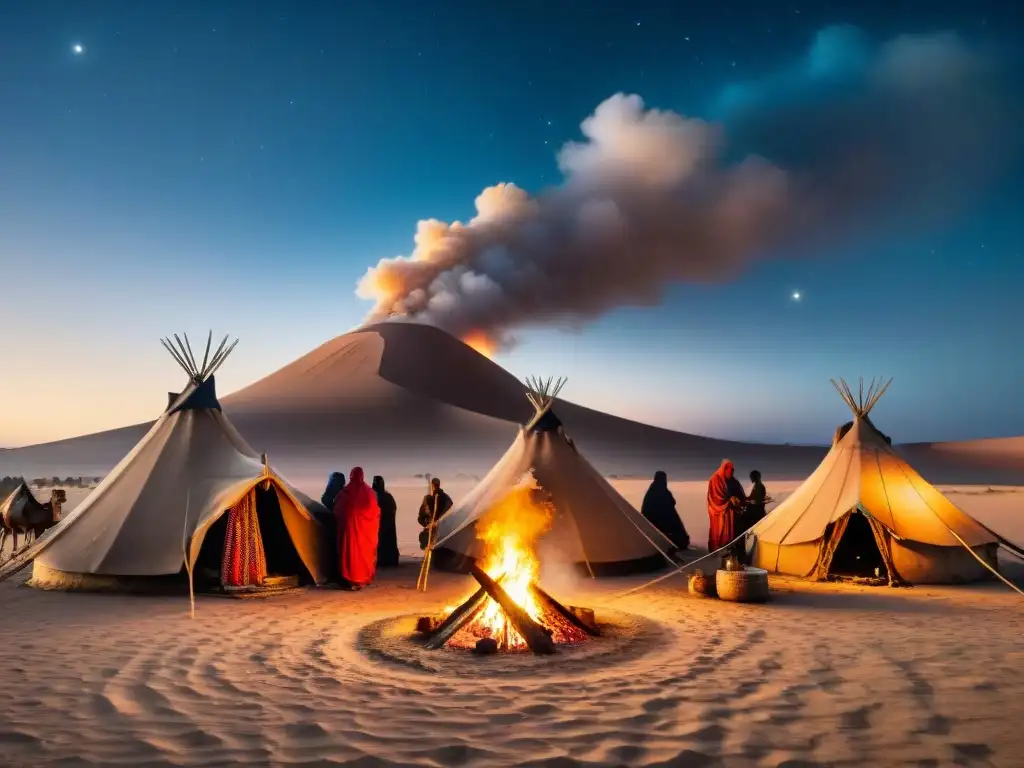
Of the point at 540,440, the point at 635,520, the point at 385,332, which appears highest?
the point at 385,332

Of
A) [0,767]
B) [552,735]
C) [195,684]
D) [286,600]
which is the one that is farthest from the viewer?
[286,600]

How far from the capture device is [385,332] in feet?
298

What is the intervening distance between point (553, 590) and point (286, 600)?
311 cm

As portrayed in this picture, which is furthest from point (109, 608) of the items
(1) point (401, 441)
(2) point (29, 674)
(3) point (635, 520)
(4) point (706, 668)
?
(1) point (401, 441)

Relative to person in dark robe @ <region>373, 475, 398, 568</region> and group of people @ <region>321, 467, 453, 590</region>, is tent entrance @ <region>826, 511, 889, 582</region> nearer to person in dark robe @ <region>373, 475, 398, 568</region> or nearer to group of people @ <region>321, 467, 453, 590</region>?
group of people @ <region>321, 467, 453, 590</region>

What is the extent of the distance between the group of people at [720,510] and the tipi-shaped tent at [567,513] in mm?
786

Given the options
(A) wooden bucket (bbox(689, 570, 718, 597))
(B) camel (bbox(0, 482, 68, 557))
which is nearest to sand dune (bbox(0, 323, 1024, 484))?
(B) camel (bbox(0, 482, 68, 557))

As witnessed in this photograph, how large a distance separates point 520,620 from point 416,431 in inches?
2378

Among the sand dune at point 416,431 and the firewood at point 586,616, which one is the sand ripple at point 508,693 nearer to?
the firewood at point 586,616

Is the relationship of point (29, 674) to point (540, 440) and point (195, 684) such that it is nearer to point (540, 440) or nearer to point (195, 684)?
point (195, 684)

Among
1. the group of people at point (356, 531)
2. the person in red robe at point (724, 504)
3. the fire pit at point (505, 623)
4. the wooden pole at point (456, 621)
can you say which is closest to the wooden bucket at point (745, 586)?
the fire pit at point (505, 623)

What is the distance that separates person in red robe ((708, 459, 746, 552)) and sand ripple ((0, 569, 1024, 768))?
355 centimetres

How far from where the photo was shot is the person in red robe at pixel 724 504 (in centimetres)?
1131

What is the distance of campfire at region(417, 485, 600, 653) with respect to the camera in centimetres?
623
